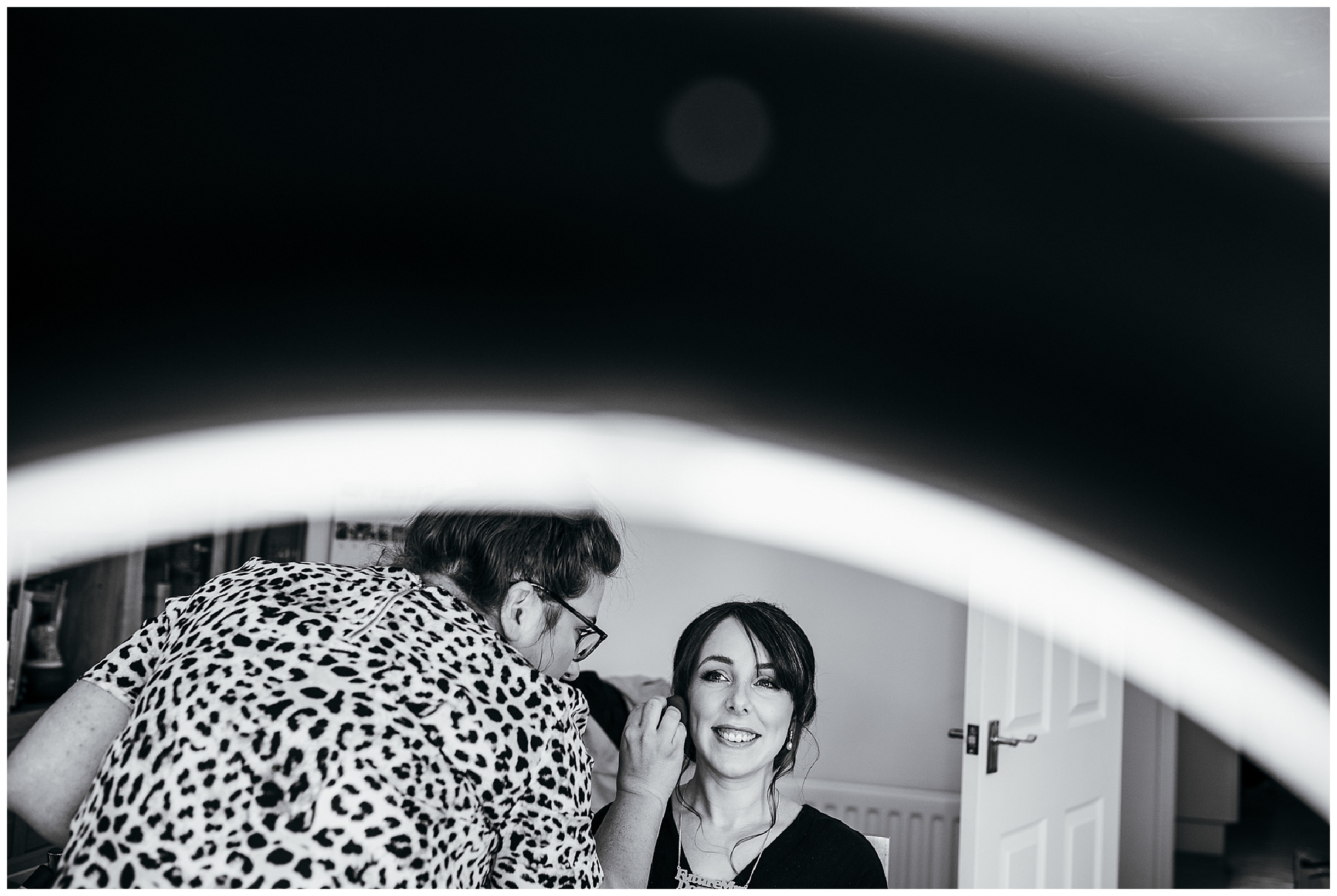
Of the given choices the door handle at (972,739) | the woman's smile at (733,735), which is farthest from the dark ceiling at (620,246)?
the woman's smile at (733,735)

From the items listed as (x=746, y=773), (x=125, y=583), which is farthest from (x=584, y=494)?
(x=125, y=583)

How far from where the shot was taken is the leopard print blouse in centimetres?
122

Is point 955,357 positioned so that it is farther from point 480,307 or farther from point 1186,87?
point 480,307

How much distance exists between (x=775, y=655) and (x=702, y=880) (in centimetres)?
44

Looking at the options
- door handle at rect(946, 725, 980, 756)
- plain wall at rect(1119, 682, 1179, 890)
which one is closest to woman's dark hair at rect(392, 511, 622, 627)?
door handle at rect(946, 725, 980, 756)

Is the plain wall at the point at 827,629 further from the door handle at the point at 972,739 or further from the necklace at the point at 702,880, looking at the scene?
the necklace at the point at 702,880

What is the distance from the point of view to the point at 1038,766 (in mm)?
2510

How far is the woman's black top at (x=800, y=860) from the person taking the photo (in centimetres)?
189

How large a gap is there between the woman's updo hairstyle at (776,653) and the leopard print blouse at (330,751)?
1.61ft

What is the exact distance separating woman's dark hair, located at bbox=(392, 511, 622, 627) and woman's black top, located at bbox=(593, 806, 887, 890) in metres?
0.48

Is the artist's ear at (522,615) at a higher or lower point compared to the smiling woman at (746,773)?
higher

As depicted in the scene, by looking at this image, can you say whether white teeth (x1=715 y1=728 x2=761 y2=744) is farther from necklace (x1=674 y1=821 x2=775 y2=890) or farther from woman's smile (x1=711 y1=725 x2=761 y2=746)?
necklace (x1=674 y1=821 x2=775 y2=890)

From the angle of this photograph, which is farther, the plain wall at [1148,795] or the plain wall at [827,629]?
the plain wall at [1148,795]

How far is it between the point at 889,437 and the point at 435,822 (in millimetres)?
1491
